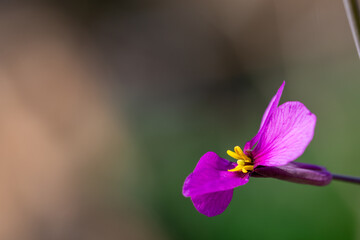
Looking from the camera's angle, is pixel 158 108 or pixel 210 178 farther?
pixel 158 108

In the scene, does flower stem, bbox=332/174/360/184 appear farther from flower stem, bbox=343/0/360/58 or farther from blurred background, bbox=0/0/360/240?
blurred background, bbox=0/0/360/240

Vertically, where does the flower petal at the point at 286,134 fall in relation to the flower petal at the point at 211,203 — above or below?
above

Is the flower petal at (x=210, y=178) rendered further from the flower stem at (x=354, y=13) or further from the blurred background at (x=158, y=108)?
the blurred background at (x=158, y=108)

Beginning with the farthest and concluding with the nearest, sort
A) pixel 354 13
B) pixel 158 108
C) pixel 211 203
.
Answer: pixel 158 108, pixel 211 203, pixel 354 13

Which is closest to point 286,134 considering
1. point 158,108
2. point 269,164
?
point 269,164

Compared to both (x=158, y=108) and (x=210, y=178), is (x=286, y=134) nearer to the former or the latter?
(x=210, y=178)

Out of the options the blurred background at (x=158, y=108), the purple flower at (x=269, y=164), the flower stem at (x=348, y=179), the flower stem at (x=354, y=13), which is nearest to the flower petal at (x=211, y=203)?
the purple flower at (x=269, y=164)
